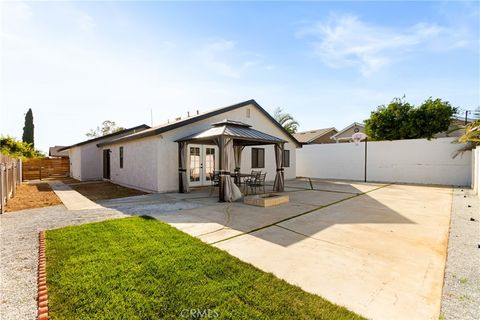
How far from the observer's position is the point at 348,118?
25.4 meters

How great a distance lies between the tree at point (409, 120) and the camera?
16312 millimetres

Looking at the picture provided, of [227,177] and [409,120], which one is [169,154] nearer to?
[227,177]

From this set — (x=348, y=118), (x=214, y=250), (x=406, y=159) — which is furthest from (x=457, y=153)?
(x=214, y=250)

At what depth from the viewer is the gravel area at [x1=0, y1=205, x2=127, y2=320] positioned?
2615 millimetres

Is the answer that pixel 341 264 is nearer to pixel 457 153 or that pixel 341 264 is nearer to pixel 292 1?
pixel 292 1

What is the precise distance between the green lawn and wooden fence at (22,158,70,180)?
21161 mm

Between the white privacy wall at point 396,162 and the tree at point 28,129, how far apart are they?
149 feet

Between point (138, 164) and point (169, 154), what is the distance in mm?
2585

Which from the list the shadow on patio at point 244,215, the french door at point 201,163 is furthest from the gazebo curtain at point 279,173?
the french door at point 201,163

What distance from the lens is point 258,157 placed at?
16062 millimetres

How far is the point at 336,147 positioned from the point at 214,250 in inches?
653

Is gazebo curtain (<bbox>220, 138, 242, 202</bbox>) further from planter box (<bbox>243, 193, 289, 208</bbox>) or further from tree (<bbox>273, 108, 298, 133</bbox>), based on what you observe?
tree (<bbox>273, 108, 298, 133</bbox>)

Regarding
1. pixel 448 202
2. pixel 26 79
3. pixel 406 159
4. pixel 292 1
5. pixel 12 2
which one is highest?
pixel 292 1

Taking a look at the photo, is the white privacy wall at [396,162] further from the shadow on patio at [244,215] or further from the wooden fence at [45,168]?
the wooden fence at [45,168]
